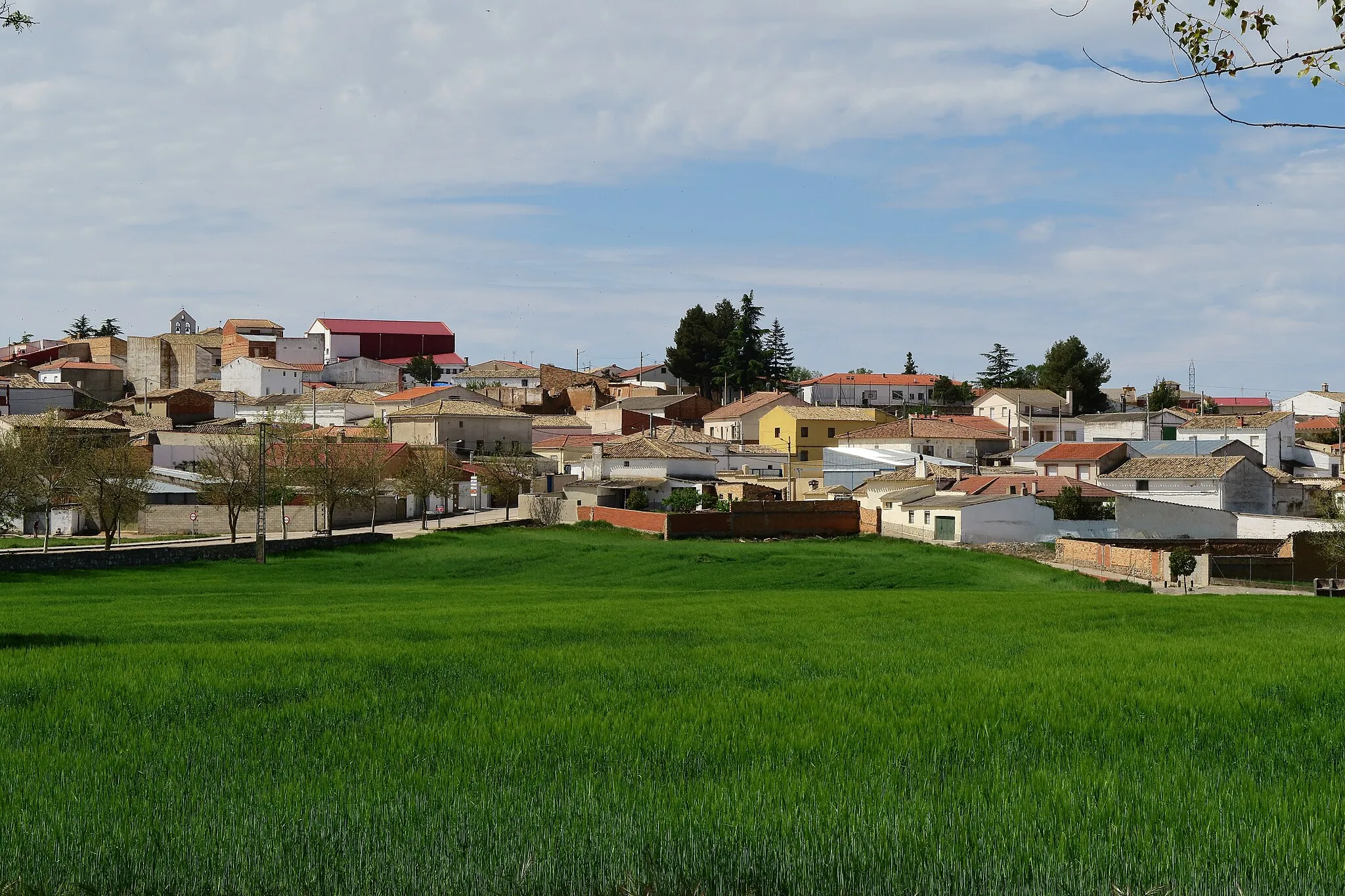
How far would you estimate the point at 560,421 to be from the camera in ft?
385

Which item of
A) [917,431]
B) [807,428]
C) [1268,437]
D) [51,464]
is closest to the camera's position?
[51,464]

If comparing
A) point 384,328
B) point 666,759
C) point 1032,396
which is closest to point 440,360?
point 384,328

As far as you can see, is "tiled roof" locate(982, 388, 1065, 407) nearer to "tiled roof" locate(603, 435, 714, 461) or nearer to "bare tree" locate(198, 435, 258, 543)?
"tiled roof" locate(603, 435, 714, 461)

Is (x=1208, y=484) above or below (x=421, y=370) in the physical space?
below

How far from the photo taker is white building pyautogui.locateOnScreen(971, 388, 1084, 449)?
10762 centimetres

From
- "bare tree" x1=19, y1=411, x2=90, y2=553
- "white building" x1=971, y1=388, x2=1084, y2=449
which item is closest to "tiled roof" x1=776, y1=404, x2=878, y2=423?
"white building" x1=971, y1=388, x2=1084, y2=449

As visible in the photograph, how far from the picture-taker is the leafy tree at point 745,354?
135 m

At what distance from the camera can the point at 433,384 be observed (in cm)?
13975

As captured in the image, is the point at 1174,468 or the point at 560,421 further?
the point at 560,421

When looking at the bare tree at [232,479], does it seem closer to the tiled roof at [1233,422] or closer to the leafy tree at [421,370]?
the tiled roof at [1233,422]

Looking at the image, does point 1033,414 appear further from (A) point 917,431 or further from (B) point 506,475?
(B) point 506,475

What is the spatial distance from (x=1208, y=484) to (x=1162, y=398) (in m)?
67.1

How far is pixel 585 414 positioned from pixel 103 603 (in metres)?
84.1

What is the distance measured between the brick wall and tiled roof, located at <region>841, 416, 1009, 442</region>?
32179 mm
